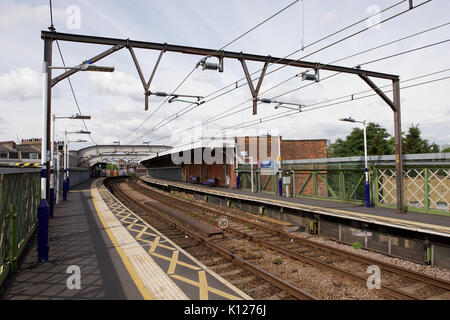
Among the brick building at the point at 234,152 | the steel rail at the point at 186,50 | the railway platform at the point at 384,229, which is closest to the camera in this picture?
the railway platform at the point at 384,229

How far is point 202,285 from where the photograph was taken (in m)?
5.60

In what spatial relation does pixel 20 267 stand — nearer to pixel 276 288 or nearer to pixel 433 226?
pixel 276 288

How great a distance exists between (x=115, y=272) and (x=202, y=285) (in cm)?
196

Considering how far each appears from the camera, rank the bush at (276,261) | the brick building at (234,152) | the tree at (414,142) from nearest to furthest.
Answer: the bush at (276,261)
the brick building at (234,152)
the tree at (414,142)

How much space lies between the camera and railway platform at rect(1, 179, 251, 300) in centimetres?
512

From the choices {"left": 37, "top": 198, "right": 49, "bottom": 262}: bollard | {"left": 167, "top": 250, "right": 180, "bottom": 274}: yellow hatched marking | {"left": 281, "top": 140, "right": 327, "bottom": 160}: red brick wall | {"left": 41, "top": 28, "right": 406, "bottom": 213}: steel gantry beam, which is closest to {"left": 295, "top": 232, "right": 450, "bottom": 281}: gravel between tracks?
{"left": 41, "top": 28, "right": 406, "bottom": 213}: steel gantry beam

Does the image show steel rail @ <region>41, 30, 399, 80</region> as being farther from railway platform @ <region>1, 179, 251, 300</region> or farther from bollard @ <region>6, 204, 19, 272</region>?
railway platform @ <region>1, 179, 251, 300</region>

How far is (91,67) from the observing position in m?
7.66

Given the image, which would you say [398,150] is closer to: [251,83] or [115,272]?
[251,83]

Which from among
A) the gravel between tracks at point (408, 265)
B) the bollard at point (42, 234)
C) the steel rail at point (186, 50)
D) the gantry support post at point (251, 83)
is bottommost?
the gravel between tracks at point (408, 265)

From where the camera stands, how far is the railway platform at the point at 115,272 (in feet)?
16.8

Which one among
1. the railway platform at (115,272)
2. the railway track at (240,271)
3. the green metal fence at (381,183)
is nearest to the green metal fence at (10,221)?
the railway platform at (115,272)

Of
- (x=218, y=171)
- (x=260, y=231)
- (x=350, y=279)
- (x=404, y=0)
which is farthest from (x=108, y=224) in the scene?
(x=218, y=171)

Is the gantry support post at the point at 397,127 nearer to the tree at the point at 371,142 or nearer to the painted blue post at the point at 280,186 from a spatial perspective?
the painted blue post at the point at 280,186
